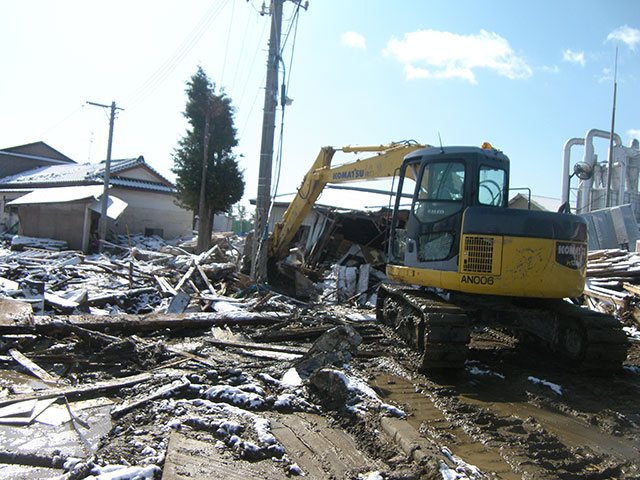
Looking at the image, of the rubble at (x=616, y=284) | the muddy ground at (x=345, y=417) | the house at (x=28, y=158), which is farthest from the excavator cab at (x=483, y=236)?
the house at (x=28, y=158)

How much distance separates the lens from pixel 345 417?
416 centimetres

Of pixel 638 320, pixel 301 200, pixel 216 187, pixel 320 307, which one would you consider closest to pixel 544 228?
pixel 638 320

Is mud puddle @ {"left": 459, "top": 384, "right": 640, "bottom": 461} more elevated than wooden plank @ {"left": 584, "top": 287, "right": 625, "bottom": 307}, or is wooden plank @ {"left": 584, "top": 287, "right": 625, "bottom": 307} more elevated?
wooden plank @ {"left": 584, "top": 287, "right": 625, "bottom": 307}

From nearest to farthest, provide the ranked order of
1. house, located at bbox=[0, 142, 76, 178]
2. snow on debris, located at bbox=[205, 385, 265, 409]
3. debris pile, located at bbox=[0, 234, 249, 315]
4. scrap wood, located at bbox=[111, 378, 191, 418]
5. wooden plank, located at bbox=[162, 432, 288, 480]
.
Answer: wooden plank, located at bbox=[162, 432, 288, 480] → scrap wood, located at bbox=[111, 378, 191, 418] → snow on debris, located at bbox=[205, 385, 265, 409] → debris pile, located at bbox=[0, 234, 249, 315] → house, located at bbox=[0, 142, 76, 178]

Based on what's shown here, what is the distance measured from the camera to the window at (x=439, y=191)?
20.0ft

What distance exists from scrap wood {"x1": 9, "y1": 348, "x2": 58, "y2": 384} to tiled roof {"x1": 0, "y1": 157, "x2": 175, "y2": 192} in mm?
24086

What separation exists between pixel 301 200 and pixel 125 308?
4865 millimetres

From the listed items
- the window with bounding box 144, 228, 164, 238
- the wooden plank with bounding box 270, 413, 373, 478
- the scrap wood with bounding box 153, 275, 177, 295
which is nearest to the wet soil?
the wooden plank with bounding box 270, 413, 373, 478

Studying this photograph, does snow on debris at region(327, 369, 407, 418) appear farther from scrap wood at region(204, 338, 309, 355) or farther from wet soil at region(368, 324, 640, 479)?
scrap wood at region(204, 338, 309, 355)

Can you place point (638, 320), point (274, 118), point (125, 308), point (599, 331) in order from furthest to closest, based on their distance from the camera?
point (274, 118) → point (125, 308) → point (638, 320) → point (599, 331)

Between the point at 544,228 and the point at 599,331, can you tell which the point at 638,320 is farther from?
the point at 544,228

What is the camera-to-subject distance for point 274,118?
11203mm

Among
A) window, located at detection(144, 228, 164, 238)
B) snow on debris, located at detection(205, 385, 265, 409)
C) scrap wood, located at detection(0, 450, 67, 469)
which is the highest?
window, located at detection(144, 228, 164, 238)

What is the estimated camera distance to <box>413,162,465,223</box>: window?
6.11m
